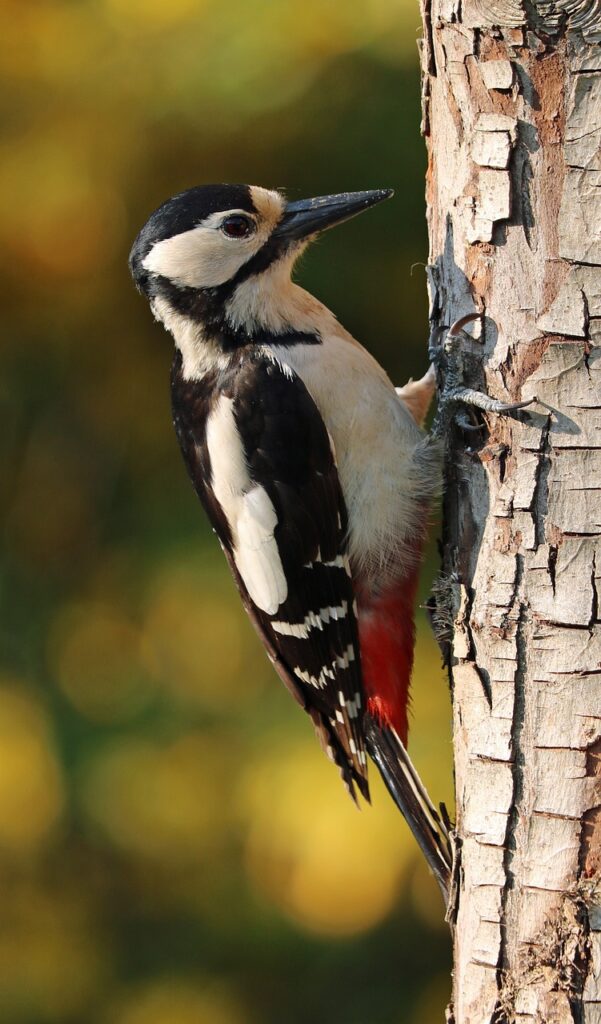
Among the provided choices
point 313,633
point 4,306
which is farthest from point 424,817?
point 4,306

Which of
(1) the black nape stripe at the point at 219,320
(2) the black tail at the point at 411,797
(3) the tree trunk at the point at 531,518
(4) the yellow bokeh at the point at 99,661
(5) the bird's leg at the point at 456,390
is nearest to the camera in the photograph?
(3) the tree trunk at the point at 531,518

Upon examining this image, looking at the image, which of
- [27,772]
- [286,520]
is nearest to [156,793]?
[27,772]

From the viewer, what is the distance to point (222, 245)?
2.31m

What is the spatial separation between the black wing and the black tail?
3 cm

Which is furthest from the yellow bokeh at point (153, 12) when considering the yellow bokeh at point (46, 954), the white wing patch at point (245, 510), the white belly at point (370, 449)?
the yellow bokeh at point (46, 954)

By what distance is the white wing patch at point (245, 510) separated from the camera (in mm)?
2248

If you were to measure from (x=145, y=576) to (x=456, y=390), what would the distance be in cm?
160

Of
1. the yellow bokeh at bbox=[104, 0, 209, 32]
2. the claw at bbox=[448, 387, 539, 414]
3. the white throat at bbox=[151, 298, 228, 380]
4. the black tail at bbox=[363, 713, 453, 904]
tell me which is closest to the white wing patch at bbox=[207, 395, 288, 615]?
the white throat at bbox=[151, 298, 228, 380]

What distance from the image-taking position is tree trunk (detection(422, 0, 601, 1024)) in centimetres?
167

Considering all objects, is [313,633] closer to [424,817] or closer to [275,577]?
[275,577]

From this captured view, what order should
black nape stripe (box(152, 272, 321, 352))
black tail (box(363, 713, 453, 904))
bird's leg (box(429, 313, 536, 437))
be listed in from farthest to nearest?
black nape stripe (box(152, 272, 321, 352))
black tail (box(363, 713, 453, 904))
bird's leg (box(429, 313, 536, 437))

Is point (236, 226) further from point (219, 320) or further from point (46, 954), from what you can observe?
point (46, 954)

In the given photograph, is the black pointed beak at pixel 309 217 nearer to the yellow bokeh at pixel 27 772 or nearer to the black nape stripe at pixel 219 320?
the black nape stripe at pixel 219 320

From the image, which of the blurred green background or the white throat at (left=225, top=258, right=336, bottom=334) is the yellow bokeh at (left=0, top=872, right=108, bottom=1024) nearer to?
the blurred green background
